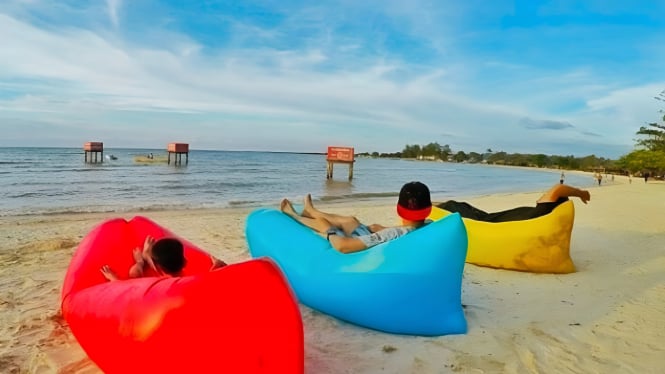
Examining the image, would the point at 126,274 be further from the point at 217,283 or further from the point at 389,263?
the point at 389,263

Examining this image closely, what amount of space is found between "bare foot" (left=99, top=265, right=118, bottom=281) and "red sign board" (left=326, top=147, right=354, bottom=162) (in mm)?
26951

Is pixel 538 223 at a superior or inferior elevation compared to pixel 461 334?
superior

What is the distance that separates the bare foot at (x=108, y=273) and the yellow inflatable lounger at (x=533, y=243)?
3995mm

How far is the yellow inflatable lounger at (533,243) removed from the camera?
5.27m

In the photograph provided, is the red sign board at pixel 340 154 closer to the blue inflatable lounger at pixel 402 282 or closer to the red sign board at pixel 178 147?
the red sign board at pixel 178 147

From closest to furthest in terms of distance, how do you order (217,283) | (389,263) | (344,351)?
(217,283) → (344,351) → (389,263)

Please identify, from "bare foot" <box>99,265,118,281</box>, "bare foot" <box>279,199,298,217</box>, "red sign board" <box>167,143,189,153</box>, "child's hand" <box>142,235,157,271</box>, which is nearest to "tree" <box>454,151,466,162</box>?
"red sign board" <box>167,143,189,153</box>

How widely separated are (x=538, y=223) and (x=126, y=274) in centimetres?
422

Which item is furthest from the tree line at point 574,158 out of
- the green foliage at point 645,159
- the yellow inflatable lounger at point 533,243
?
the yellow inflatable lounger at point 533,243

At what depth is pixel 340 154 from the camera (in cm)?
3030

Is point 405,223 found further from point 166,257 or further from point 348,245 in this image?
point 166,257

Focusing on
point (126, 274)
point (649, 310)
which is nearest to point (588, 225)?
point (649, 310)

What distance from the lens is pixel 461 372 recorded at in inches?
113

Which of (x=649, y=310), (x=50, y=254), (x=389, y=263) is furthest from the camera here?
(x=50, y=254)
